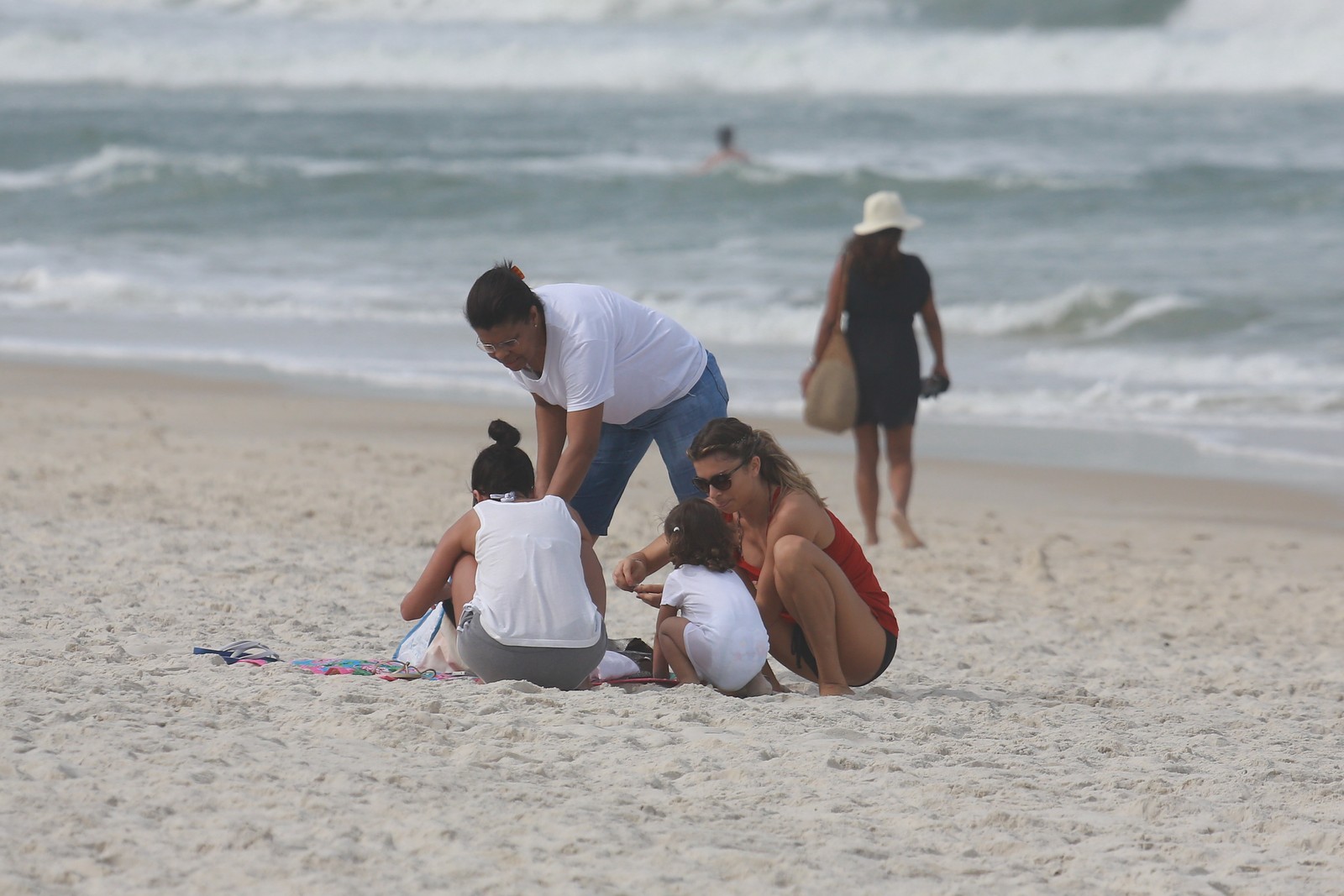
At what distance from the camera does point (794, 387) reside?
1006 centimetres

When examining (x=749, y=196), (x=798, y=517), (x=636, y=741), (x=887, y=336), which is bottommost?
(x=636, y=741)

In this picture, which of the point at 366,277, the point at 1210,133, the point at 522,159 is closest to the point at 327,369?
the point at 366,277

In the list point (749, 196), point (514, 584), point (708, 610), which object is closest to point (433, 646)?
point (514, 584)

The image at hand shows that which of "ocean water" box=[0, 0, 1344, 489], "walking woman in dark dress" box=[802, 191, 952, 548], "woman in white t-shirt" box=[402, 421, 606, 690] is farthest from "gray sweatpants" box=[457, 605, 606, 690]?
"ocean water" box=[0, 0, 1344, 489]

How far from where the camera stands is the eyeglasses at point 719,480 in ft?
12.6

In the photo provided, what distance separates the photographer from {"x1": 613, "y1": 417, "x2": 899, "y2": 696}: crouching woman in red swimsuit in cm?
384

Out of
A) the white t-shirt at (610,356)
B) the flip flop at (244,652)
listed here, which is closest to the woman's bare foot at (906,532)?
the white t-shirt at (610,356)

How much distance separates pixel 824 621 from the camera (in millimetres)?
3928

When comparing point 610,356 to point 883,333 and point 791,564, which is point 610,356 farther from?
point 883,333

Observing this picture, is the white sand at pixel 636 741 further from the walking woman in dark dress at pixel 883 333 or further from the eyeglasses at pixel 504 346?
the eyeglasses at pixel 504 346

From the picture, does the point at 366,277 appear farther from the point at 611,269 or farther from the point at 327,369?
the point at 327,369

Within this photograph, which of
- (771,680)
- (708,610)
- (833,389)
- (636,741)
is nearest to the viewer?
(636,741)

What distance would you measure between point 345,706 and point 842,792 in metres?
1.16

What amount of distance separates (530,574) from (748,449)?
0.64 meters
